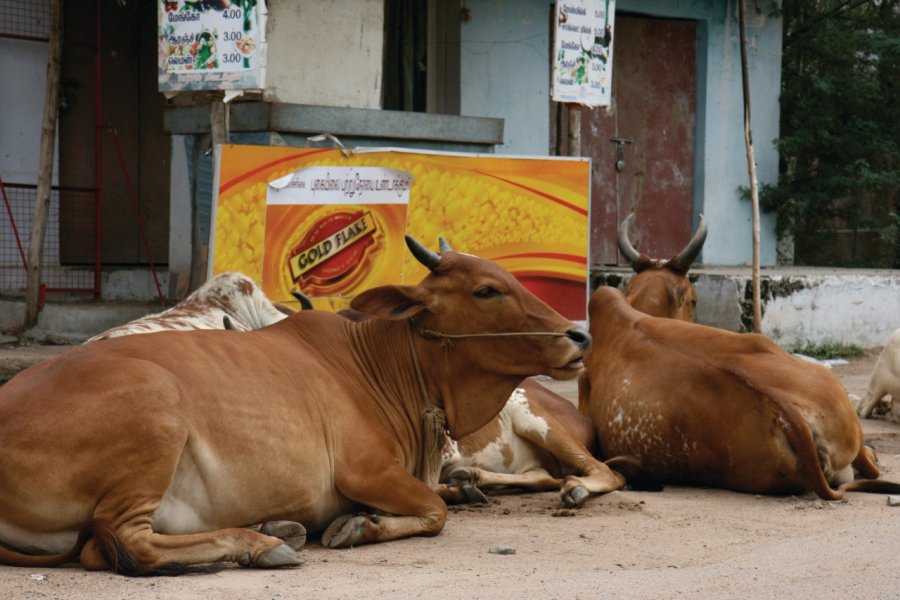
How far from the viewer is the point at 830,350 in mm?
11883

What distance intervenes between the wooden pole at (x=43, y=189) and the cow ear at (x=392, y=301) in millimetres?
5742

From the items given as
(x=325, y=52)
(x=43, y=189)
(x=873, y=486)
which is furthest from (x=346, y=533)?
(x=43, y=189)

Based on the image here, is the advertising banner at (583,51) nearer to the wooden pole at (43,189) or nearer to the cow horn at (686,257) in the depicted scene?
the cow horn at (686,257)

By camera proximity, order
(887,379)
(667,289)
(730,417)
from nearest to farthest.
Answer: (730,417) < (667,289) < (887,379)

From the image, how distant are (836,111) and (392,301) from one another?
10573mm

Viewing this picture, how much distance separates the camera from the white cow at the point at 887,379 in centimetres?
871

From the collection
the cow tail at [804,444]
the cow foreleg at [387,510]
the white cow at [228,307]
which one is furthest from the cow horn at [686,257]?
the cow foreleg at [387,510]

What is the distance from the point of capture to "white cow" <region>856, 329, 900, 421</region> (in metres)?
8.71

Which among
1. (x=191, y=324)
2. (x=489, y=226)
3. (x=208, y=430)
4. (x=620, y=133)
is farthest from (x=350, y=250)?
(x=620, y=133)

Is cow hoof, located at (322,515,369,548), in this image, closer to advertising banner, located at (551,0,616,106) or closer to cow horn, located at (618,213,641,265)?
cow horn, located at (618,213,641,265)

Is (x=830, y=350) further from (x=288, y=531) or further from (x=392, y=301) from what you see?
(x=288, y=531)

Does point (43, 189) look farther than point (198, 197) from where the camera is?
Yes

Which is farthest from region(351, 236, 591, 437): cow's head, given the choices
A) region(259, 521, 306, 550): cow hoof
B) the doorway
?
the doorway

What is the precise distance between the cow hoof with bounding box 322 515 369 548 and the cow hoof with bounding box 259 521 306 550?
0.14 metres
